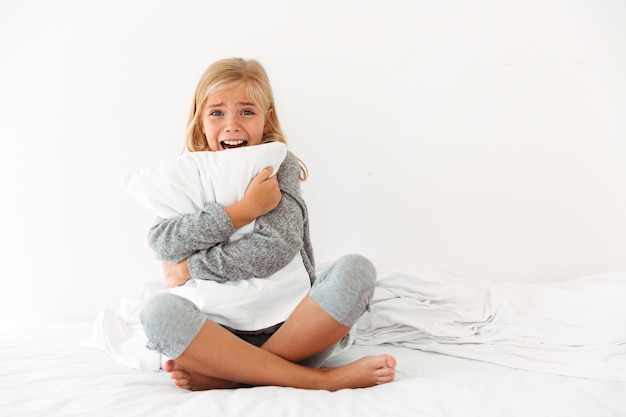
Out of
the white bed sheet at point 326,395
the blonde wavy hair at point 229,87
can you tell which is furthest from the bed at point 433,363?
the blonde wavy hair at point 229,87

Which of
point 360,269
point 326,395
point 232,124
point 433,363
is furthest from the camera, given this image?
point 232,124

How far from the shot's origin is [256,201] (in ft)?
3.59

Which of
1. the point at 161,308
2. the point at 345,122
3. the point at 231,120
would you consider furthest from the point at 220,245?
the point at 345,122

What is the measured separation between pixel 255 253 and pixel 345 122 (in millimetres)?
684

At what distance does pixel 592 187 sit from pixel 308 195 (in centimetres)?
83

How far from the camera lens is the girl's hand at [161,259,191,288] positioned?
1105 millimetres

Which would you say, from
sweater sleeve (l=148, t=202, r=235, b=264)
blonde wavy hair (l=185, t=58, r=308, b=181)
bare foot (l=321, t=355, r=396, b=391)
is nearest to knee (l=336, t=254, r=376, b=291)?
bare foot (l=321, t=355, r=396, b=391)

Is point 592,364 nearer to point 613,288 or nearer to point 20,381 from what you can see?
point 613,288

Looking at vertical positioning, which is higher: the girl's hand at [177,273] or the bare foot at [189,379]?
the girl's hand at [177,273]

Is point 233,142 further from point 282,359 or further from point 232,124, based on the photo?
point 282,359

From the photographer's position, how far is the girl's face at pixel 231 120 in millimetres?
1251

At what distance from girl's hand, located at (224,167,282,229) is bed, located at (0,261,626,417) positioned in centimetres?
33

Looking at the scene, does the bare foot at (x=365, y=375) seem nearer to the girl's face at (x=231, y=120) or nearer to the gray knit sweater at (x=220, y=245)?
the gray knit sweater at (x=220, y=245)

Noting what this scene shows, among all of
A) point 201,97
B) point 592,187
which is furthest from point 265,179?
point 592,187
